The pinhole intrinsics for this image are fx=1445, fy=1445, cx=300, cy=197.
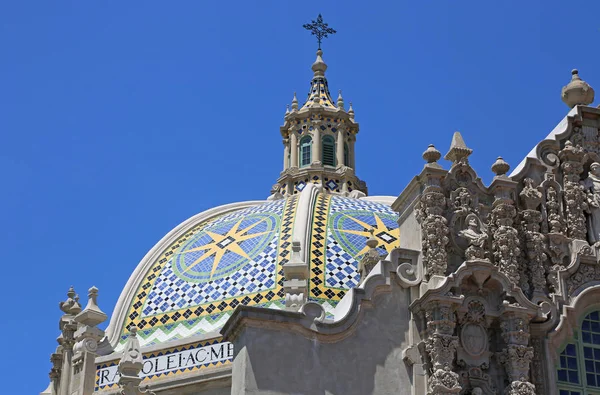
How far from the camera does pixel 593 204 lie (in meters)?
23.6

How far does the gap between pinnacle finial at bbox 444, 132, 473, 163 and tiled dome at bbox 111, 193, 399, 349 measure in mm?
10631

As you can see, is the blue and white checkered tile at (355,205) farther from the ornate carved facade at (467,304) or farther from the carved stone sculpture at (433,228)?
the carved stone sculpture at (433,228)

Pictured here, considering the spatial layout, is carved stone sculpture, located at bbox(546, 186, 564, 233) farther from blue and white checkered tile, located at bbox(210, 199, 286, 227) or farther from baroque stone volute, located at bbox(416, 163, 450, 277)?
blue and white checkered tile, located at bbox(210, 199, 286, 227)

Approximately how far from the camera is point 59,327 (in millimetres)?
33188

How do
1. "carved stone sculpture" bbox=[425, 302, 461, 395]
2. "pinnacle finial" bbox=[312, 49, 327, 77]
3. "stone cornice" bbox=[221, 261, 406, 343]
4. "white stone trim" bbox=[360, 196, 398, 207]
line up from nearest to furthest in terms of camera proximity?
1. "stone cornice" bbox=[221, 261, 406, 343]
2. "carved stone sculpture" bbox=[425, 302, 461, 395]
3. "white stone trim" bbox=[360, 196, 398, 207]
4. "pinnacle finial" bbox=[312, 49, 327, 77]

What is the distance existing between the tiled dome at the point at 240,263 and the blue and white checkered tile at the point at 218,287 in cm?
2

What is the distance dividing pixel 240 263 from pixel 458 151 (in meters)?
13.0

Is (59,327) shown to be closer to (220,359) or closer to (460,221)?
(220,359)

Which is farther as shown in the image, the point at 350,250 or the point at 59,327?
the point at 350,250

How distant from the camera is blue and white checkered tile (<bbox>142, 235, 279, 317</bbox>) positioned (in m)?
34.3

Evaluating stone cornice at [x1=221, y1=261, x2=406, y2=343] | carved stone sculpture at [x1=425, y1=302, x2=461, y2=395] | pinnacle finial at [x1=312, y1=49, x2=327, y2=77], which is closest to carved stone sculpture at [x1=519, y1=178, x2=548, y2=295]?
carved stone sculpture at [x1=425, y1=302, x2=461, y2=395]

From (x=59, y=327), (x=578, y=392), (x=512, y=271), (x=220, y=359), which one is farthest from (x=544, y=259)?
(x=59, y=327)

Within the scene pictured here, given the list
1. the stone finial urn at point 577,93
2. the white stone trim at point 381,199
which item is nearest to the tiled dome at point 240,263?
the white stone trim at point 381,199

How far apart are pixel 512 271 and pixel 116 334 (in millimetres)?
15223
